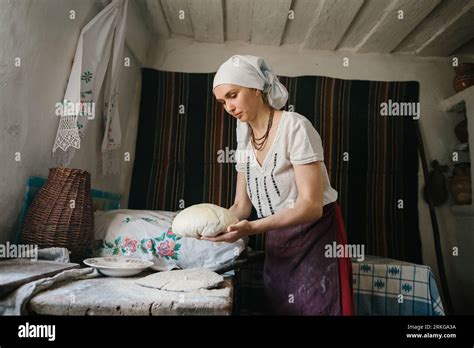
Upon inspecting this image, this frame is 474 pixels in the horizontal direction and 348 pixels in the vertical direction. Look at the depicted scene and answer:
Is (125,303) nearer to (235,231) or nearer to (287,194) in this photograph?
(235,231)

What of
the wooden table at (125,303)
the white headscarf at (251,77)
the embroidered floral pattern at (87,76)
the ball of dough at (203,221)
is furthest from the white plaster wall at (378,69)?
the wooden table at (125,303)

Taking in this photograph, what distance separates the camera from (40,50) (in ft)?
3.45

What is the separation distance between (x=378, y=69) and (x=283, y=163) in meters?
1.30

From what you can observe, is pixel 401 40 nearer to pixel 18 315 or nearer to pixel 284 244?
pixel 284 244

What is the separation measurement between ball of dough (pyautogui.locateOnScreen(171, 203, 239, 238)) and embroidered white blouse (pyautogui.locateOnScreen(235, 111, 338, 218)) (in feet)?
0.53

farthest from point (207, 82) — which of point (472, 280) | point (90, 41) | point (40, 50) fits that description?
point (472, 280)

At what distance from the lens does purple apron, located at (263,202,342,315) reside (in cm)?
94

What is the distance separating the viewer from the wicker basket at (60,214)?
943 mm

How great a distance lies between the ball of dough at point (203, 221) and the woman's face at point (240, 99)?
Result: 11.4 inches

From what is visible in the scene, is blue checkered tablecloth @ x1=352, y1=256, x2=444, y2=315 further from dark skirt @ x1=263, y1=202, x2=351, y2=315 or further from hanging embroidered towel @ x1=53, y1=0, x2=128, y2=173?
hanging embroidered towel @ x1=53, y1=0, x2=128, y2=173

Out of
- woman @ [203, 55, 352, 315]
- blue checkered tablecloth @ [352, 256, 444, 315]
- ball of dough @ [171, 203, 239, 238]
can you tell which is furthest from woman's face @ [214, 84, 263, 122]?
blue checkered tablecloth @ [352, 256, 444, 315]

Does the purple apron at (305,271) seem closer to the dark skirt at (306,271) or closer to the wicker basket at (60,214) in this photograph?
the dark skirt at (306,271)

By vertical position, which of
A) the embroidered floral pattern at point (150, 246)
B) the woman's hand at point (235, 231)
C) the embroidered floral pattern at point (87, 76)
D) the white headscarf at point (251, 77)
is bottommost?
the embroidered floral pattern at point (150, 246)

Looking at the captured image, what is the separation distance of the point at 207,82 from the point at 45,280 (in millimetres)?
1417
